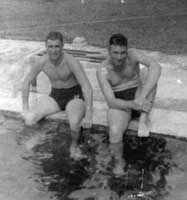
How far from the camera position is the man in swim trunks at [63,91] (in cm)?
532

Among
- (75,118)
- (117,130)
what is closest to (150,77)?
(117,130)

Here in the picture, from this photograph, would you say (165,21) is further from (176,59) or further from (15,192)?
(15,192)

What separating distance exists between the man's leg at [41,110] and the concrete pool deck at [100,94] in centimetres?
10

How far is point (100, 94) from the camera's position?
6406 mm

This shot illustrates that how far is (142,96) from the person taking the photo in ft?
16.7

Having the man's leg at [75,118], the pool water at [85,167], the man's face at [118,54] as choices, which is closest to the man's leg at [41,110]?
the pool water at [85,167]

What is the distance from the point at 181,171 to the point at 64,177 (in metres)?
1.30

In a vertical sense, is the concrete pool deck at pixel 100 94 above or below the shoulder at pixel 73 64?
below

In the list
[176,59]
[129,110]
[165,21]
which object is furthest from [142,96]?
[165,21]

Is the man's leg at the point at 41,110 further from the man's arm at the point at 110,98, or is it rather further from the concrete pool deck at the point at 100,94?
the man's arm at the point at 110,98

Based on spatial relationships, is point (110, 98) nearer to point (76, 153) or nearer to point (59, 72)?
point (76, 153)

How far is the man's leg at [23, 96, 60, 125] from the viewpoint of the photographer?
5484 mm

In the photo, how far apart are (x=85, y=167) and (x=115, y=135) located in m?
0.54

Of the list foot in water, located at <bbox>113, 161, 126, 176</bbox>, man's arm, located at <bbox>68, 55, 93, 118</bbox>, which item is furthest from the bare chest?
foot in water, located at <bbox>113, 161, 126, 176</bbox>
